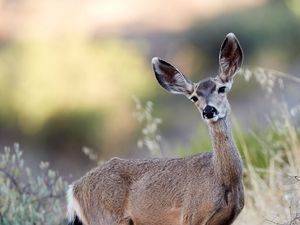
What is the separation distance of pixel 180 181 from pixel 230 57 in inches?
39.6

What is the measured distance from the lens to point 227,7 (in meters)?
35.8

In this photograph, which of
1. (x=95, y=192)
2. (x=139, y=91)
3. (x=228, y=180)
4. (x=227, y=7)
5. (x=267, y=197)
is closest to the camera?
(x=228, y=180)

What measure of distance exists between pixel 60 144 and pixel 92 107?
4.39 feet

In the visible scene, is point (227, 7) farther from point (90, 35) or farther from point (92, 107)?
point (92, 107)

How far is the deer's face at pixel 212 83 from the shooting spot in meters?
8.02

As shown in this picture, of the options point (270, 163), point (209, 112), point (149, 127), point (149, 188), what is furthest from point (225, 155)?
point (270, 163)

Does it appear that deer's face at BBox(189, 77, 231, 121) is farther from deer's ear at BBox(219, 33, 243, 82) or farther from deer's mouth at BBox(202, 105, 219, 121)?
deer's ear at BBox(219, 33, 243, 82)

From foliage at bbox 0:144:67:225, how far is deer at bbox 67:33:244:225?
113cm

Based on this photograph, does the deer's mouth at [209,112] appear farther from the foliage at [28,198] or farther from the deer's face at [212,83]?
the foliage at [28,198]

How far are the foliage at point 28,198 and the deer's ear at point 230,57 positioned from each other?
2.14 metres

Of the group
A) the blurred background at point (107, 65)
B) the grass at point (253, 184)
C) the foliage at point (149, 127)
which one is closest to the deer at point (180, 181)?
the grass at point (253, 184)

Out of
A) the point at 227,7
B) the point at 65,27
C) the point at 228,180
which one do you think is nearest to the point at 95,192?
the point at 228,180

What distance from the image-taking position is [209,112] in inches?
311

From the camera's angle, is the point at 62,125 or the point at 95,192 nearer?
the point at 95,192
